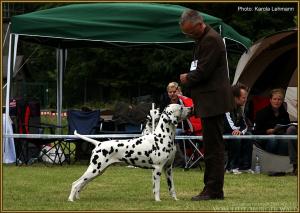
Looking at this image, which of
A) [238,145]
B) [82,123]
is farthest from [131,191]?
[82,123]

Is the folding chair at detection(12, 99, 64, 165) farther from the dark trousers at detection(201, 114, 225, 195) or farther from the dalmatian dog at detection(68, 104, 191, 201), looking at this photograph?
the dark trousers at detection(201, 114, 225, 195)

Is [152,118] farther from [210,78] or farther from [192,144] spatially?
[210,78]

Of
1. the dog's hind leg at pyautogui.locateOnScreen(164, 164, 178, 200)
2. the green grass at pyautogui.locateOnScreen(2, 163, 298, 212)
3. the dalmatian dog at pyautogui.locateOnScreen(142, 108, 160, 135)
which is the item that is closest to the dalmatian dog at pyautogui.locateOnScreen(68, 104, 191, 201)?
the dog's hind leg at pyautogui.locateOnScreen(164, 164, 178, 200)

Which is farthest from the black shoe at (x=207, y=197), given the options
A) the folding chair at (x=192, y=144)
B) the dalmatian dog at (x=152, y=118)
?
the folding chair at (x=192, y=144)

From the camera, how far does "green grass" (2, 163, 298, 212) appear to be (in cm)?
503

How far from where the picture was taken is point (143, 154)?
18.0 feet

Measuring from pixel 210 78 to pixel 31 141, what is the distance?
15.4 ft

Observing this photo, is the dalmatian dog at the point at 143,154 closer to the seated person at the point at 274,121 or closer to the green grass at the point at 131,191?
the green grass at the point at 131,191

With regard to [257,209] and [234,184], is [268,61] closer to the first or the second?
[234,184]

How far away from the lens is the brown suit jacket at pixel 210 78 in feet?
17.3

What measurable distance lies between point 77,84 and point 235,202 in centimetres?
2264

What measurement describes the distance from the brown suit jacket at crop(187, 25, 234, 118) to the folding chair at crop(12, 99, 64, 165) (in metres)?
4.45

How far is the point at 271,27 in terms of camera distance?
72.8 ft

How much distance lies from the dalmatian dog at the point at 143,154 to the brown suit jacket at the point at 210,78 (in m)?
0.33
